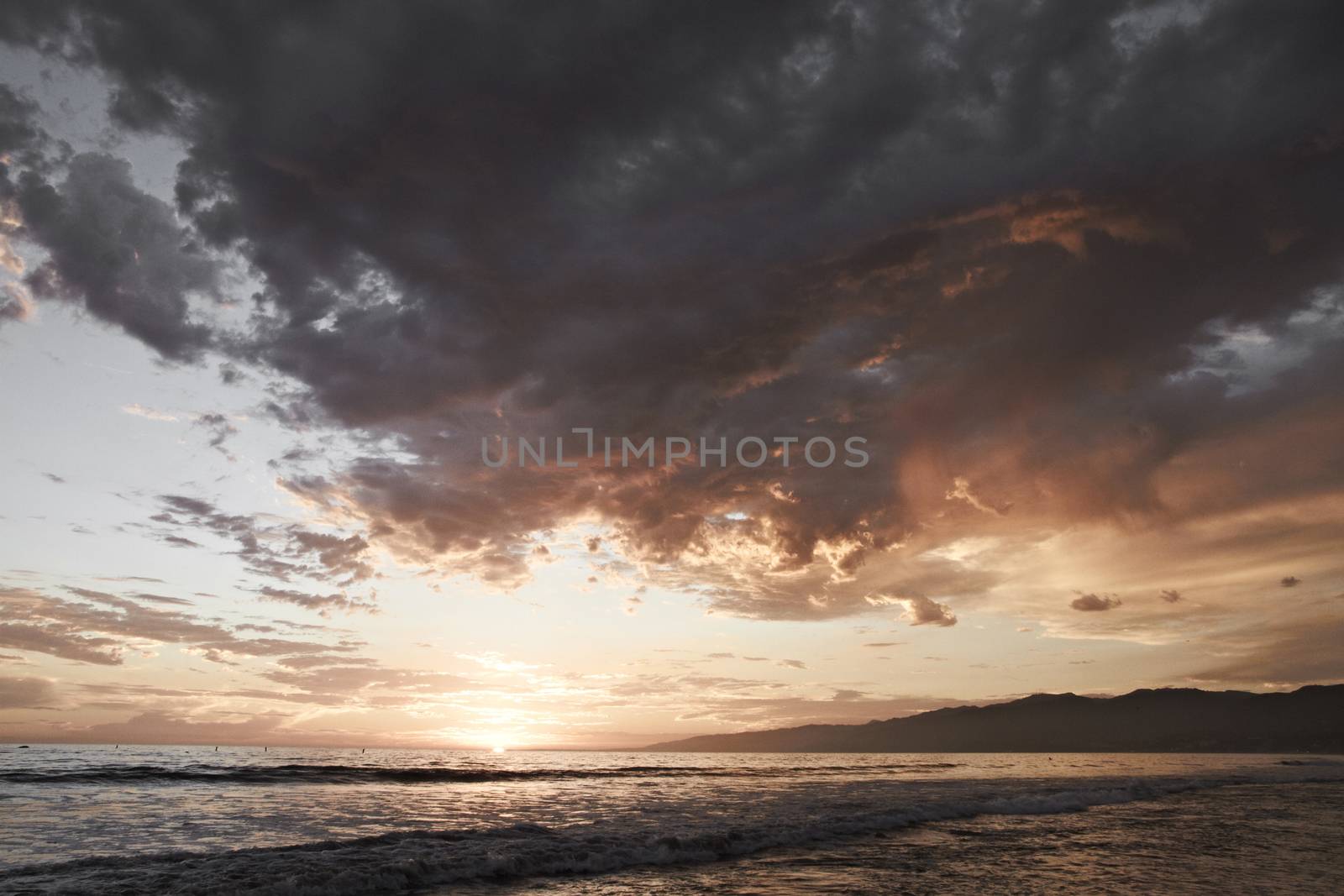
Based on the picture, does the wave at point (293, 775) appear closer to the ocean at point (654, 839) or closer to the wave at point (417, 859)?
the ocean at point (654, 839)

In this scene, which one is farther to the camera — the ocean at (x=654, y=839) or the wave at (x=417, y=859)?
the ocean at (x=654, y=839)

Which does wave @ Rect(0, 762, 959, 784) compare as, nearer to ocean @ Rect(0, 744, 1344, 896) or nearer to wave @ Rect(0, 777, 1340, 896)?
ocean @ Rect(0, 744, 1344, 896)

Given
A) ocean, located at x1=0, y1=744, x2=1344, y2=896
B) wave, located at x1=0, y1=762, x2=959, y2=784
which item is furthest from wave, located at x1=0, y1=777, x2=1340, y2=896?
wave, located at x1=0, y1=762, x2=959, y2=784

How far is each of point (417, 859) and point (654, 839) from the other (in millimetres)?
7848

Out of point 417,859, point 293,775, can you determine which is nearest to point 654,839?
point 417,859

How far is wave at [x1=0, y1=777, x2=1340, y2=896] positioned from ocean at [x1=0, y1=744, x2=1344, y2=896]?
84 millimetres

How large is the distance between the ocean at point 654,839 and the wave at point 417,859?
84 mm

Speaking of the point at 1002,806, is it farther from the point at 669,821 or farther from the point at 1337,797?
the point at 1337,797

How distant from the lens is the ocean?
16.9m

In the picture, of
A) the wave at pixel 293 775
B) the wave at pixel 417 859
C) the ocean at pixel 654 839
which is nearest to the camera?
the wave at pixel 417 859

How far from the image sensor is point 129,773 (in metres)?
48.2

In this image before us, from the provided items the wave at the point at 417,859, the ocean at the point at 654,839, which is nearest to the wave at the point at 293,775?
the ocean at the point at 654,839

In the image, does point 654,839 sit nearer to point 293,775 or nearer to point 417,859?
point 417,859

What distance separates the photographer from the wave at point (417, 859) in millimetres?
16406
